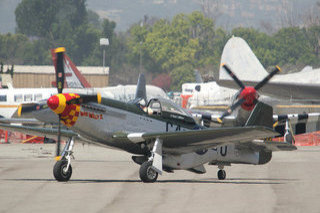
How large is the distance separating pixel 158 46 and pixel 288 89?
332 feet

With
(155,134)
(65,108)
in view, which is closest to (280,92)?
(155,134)

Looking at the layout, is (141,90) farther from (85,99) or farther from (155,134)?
(85,99)

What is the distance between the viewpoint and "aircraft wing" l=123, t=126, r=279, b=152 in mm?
15984

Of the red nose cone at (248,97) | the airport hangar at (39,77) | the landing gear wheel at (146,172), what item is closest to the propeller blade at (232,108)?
the red nose cone at (248,97)

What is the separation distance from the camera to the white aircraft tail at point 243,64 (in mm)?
63312

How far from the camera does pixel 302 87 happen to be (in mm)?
44844

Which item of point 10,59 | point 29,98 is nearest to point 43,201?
point 29,98

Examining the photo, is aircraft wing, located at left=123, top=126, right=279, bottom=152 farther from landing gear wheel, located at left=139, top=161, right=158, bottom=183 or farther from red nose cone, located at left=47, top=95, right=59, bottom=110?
red nose cone, located at left=47, top=95, right=59, bottom=110

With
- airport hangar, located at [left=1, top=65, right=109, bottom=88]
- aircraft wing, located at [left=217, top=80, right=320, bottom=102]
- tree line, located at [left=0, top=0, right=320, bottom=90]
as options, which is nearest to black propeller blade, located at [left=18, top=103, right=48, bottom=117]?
aircraft wing, located at [left=217, top=80, right=320, bottom=102]

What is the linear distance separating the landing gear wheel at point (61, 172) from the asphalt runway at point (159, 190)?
25cm

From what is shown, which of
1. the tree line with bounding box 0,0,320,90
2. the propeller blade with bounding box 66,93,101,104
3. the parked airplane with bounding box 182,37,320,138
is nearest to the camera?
the propeller blade with bounding box 66,93,101,104

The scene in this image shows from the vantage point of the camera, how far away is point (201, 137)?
16656 millimetres

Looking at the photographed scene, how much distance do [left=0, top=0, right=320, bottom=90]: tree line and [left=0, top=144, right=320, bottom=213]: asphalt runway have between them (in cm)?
11439

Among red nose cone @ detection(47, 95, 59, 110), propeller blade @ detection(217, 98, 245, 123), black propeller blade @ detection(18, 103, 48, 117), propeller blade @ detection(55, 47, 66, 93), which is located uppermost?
propeller blade @ detection(55, 47, 66, 93)
